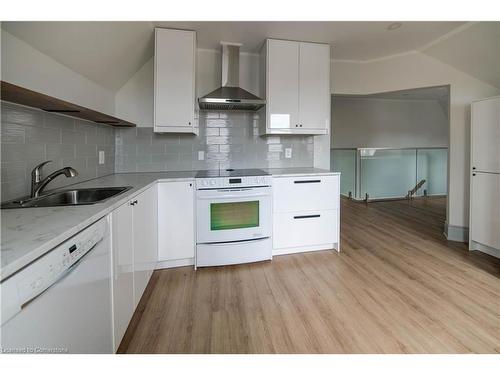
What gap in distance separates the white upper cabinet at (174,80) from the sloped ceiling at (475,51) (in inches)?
111

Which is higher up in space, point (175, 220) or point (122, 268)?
point (175, 220)

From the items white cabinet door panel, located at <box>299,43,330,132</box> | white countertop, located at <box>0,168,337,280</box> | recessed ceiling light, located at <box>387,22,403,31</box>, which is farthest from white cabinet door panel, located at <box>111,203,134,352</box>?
recessed ceiling light, located at <box>387,22,403,31</box>

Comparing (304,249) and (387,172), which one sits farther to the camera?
(387,172)

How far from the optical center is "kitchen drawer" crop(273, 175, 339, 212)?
2.67 meters

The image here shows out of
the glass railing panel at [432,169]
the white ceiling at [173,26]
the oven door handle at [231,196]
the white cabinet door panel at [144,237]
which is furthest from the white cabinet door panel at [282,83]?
the glass railing panel at [432,169]

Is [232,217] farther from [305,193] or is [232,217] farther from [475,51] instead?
[475,51]

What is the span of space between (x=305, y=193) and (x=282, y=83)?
1.24 metres

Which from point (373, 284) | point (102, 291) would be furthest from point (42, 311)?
point (373, 284)

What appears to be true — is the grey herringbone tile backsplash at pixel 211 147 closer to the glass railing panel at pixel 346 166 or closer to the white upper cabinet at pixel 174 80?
the white upper cabinet at pixel 174 80

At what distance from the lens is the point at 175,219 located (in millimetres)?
2428

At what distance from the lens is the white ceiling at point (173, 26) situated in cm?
171

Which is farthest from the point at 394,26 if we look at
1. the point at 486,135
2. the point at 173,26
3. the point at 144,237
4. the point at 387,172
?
the point at 387,172

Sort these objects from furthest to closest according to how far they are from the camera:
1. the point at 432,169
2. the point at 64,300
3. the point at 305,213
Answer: the point at 432,169 → the point at 305,213 → the point at 64,300
